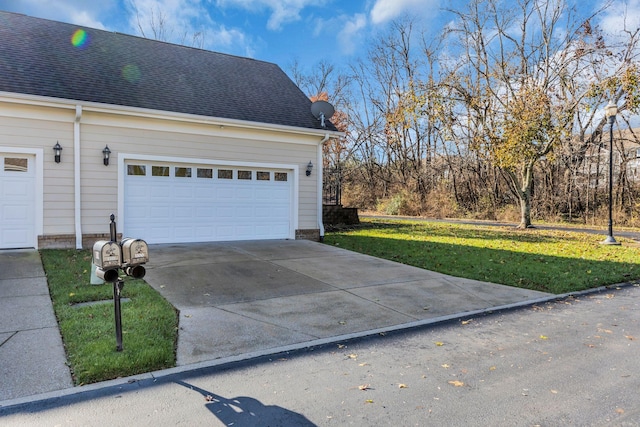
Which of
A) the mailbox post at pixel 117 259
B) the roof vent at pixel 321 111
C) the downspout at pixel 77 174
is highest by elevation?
the roof vent at pixel 321 111

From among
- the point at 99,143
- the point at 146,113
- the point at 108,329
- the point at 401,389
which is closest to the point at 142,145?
the point at 146,113

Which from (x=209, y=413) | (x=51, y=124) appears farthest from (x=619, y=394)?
(x=51, y=124)

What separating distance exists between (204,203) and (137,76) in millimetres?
3749

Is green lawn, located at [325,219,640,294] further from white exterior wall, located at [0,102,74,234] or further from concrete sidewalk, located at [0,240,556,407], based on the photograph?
white exterior wall, located at [0,102,74,234]

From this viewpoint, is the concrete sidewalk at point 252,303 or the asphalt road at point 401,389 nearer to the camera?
the asphalt road at point 401,389

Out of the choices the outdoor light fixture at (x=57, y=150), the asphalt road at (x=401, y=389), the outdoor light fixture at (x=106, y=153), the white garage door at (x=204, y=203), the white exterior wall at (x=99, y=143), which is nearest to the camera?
the asphalt road at (x=401, y=389)

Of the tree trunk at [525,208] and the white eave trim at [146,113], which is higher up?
the white eave trim at [146,113]

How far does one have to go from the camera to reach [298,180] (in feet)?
37.3

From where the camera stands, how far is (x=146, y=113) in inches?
362

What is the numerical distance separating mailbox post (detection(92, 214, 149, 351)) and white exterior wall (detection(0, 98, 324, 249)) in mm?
6272

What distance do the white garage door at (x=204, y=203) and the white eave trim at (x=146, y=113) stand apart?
114 centimetres

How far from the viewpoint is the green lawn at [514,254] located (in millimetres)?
7133

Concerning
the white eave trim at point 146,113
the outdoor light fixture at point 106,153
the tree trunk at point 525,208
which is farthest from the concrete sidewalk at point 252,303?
the tree trunk at point 525,208

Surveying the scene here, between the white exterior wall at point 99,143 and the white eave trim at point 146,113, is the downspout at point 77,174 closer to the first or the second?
the white exterior wall at point 99,143
